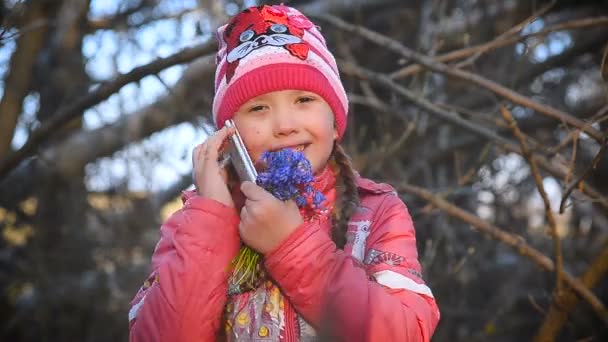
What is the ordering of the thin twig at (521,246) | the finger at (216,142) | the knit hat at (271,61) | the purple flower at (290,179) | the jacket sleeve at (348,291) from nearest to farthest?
the jacket sleeve at (348,291) → the purple flower at (290,179) → the finger at (216,142) → the knit hat at (271,61) → the thin twig at (521,246)

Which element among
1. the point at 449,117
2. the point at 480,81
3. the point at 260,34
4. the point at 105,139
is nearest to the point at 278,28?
the point at 260,34

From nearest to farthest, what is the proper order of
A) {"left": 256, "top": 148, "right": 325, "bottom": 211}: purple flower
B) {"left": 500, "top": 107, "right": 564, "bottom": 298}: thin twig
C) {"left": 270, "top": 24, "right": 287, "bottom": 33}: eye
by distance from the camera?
{"left": 256, "top": 148, "right": 325, "bottom": 211}: purple flower < {"left": 270, "top": 24, "right": 287, "bottom": 33}: eye < {"left": 500, "top": 107, "right": 564, "bottom": 298}: thin twig

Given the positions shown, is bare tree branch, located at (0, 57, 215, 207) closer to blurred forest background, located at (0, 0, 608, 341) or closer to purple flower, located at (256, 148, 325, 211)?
blurred forest background, located at (0, 0, 608, 341)

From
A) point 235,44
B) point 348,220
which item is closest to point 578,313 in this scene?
point 348,220

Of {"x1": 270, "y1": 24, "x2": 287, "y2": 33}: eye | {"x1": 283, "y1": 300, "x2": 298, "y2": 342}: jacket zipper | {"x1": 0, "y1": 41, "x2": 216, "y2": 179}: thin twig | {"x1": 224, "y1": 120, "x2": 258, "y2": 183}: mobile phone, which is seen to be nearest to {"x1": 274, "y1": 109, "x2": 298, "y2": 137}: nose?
{"x1": 224, "y1": 120, "x2": 258, "y2": 183}: mobile phone

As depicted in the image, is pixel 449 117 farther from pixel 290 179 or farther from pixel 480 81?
pixel 290 179

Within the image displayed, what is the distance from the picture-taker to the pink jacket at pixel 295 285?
1.66m

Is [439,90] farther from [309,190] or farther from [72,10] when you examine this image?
[309,190]

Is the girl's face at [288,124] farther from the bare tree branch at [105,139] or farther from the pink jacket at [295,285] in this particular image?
the bare tree branch at [105,139]

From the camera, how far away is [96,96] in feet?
9.60

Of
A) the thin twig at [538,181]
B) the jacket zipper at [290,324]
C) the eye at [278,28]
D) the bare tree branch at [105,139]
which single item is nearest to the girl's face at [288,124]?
the eye at [278,28]

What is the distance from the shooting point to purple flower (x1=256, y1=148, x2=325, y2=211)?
1749 mm

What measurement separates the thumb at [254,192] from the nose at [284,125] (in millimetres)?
240

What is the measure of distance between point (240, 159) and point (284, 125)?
0.58ft
